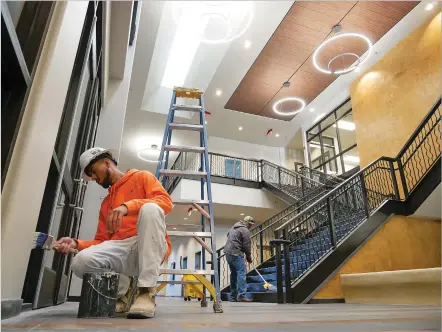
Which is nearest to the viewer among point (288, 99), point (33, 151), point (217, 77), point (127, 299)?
point (33, 151)

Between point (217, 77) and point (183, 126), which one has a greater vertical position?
point (217, 77)

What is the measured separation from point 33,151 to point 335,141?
13.7 meters

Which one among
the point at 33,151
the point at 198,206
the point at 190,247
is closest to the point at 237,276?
the point at 198,206

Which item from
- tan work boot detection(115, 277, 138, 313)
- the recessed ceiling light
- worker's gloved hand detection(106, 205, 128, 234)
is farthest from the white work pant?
the recessed ceiling light

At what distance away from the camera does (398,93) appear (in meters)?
9.05

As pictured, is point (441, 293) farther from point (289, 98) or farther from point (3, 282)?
point (289, 98)

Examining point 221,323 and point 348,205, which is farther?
point 348,205

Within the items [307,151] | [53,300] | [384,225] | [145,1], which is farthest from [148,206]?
[307,151]

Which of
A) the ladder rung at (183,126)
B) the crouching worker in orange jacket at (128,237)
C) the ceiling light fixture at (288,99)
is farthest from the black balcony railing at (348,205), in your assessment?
the ceiling light fixture at (288,99)

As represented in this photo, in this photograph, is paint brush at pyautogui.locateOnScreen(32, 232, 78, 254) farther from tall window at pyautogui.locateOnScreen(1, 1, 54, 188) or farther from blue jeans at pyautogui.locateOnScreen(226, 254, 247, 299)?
blue jeans at pyautogui.locateOnScreen(226, 254, 247, 299)

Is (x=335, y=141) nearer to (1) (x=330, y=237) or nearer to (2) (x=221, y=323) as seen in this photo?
(1) (x=330, y=237)

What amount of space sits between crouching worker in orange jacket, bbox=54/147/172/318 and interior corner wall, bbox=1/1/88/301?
32 centimetres

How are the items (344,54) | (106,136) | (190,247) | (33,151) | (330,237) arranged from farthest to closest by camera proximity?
1. (190,247)
2. (344,54)
3. (330,237)
4. (106,136)
5. (33,151)

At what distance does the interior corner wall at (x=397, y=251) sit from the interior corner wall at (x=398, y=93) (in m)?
3.13
